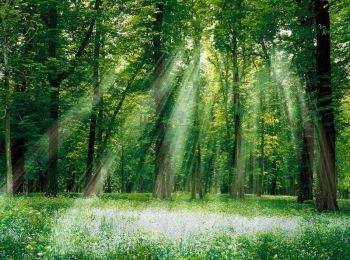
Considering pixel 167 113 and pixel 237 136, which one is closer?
pixel 167 113

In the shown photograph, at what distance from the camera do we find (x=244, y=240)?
25.7ft

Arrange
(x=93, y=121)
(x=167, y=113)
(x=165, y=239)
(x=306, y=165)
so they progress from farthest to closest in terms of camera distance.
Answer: (x=93, y=121) < (x=306, y=165) < (x=167, y=113) < (x=165, y=239)

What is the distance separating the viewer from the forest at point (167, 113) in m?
8.11

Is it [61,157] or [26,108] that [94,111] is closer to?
[26,108]

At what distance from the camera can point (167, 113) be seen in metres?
26.5

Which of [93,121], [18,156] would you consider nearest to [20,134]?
[18,156]

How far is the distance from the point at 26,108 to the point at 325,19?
1955 centimetres

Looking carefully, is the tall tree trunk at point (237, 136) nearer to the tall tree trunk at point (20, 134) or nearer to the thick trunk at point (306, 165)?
the thick trunk at point (306, 165)

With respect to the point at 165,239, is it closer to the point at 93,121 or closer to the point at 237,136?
the point at 93,121

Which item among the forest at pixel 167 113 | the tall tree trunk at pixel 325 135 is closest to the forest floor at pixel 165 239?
the forest at pixel 167 113

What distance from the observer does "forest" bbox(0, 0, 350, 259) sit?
8109mm

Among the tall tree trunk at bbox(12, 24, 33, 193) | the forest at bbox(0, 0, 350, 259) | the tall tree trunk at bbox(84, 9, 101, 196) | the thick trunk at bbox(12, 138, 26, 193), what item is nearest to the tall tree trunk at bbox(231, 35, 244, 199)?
the forest at bbox(0, 0, 350, 259)

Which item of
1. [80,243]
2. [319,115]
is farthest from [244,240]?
[319,115]

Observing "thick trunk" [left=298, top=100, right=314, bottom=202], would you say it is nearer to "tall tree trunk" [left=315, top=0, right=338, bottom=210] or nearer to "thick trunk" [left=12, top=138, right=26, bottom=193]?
"tall tree trunk" [left=315, top=0, right=338, bottom=210]
